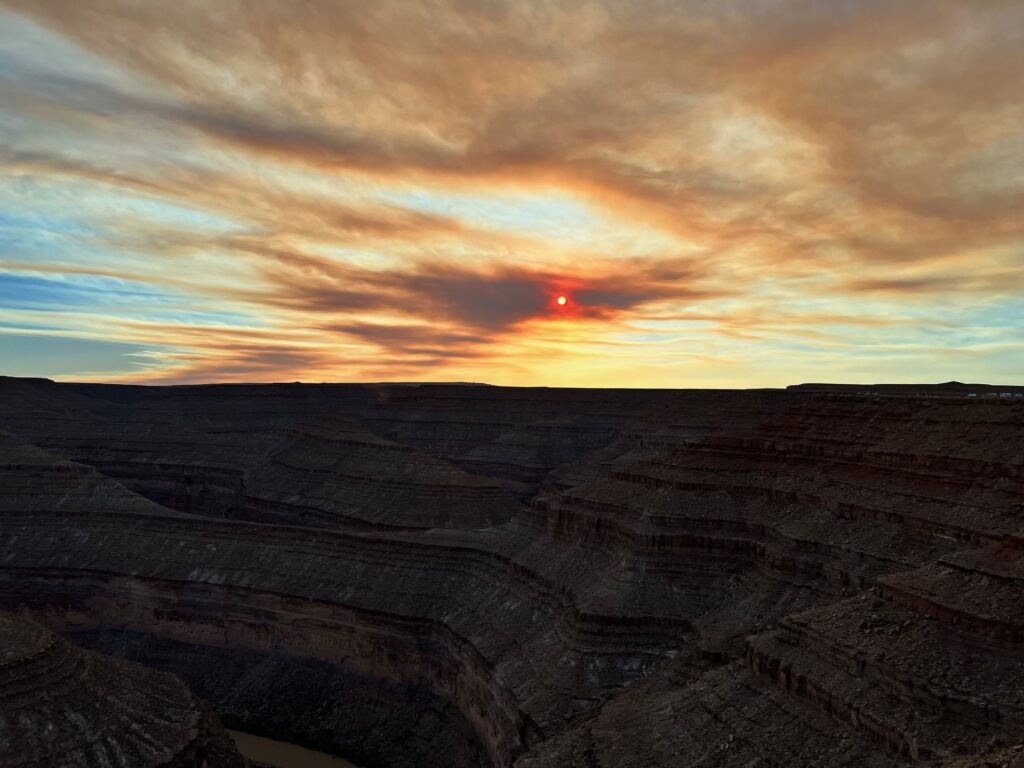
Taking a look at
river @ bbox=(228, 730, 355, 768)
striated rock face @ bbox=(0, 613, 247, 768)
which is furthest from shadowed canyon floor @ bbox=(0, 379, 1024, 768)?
striated rock face @ bbox=(0, 613, 247, 768)

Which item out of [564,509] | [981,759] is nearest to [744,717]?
[981,759]

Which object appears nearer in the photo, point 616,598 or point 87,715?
point 87,715

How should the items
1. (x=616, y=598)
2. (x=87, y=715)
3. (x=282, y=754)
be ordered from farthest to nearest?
1. (x=282, y=754)
2. (x=616, y=598)
3. (x=87, y=715)

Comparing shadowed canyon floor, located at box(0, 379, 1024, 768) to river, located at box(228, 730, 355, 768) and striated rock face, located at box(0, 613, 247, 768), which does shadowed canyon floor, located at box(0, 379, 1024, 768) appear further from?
striated rock face, located at box(0, 613, 247, 768)

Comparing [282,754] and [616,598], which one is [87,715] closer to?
[282,754]

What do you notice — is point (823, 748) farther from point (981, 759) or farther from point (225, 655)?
point (225, 655)

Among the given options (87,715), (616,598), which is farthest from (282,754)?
(616,598)

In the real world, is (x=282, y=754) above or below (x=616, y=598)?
below
